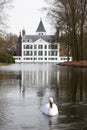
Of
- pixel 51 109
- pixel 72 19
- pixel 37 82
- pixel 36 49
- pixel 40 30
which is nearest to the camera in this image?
pixel 51 109

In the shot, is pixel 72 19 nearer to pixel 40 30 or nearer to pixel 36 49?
pixel 36 49

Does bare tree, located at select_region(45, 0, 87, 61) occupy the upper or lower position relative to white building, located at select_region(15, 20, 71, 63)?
upper

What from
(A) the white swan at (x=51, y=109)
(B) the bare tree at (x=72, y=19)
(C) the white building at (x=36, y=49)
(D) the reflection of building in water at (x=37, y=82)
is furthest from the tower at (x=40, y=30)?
(A) the white swan at (x=51, y=109)

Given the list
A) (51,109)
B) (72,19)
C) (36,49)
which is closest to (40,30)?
(36,49)

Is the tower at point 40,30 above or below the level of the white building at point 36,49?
above

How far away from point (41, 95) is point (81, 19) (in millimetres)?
40562

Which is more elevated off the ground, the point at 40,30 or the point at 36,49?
the point at 40,30

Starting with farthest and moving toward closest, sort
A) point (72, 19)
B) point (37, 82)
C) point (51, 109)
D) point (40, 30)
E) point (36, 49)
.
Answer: point (40, 30) → point (36, 49) → point (72, 19) → point (37, 82) → point (51, 109)

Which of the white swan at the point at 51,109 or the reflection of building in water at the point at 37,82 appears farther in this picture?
the reflection of building in water at the point at 37,82

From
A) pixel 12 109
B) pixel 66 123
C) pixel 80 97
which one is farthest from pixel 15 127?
pixel 80 97

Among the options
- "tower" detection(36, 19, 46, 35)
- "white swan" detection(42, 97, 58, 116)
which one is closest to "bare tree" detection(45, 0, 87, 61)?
"white swan" detection(42, 97, 58, 116)

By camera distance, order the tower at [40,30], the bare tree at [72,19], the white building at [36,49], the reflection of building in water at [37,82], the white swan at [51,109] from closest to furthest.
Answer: the white swan at [51,109] → the reflection of building in water at [37,82] → the bare tree at [72,19] → the white building at [36,49] → the tower at [40,30]

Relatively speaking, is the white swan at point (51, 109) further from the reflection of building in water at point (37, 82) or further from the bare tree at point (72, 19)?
the bare tree at point (72, 19)

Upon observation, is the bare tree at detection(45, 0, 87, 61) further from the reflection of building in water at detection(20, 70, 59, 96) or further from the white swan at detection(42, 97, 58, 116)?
the white swan at detection(42, 97, 58, 116)
